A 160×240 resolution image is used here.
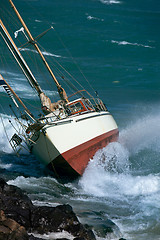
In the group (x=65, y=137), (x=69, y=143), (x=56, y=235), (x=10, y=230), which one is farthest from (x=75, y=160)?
(x=10, y=230)

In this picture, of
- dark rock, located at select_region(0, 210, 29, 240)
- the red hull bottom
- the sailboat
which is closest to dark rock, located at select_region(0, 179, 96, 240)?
dark rock, located at select_region(0, 210, 29, 240)

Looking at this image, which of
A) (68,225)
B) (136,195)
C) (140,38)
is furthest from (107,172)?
(140,38)

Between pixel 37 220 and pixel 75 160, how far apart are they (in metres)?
6.59

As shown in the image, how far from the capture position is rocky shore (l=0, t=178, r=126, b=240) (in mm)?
10164

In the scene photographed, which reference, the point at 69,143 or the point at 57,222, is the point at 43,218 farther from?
the point at 69,143

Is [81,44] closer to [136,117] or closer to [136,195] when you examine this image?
[136,117]

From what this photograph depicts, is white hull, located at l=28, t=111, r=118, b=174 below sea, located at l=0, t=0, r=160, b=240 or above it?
above

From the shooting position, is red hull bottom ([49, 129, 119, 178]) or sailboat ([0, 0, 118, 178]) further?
red hull bottom ([49, 129, 119, 178])

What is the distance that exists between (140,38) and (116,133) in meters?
37.2

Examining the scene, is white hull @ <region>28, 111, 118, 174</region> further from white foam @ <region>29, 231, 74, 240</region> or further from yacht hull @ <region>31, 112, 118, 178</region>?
white foam @ <region>29, 231, 74, 240</region>

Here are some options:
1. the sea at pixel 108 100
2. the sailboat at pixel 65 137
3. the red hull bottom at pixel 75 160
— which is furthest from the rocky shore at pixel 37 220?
the red hull bottom at pixel 75 160

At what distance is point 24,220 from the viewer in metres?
11.0

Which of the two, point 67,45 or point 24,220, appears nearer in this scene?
point 24,220

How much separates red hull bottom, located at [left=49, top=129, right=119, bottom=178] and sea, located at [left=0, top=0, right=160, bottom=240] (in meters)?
0.41
